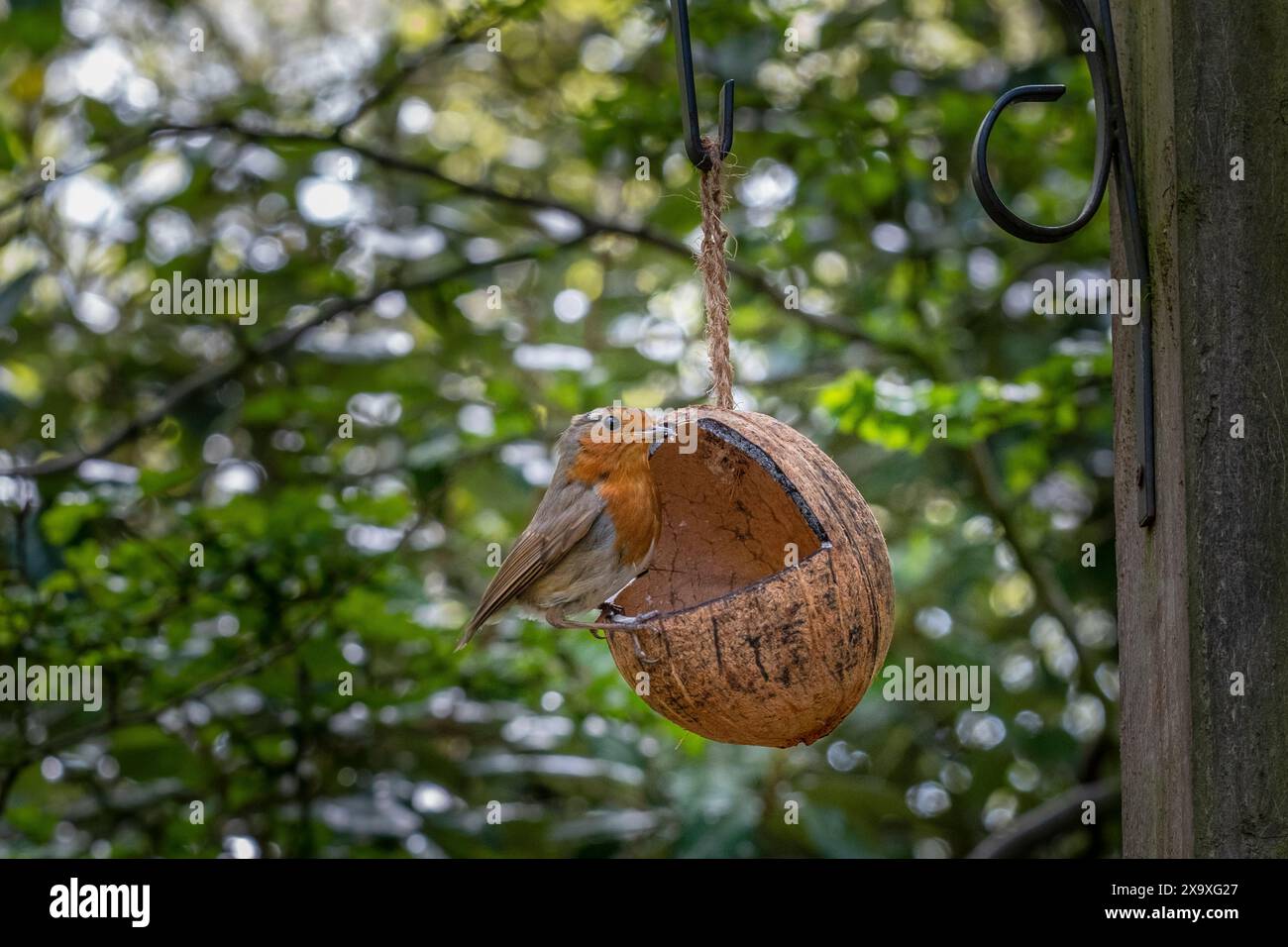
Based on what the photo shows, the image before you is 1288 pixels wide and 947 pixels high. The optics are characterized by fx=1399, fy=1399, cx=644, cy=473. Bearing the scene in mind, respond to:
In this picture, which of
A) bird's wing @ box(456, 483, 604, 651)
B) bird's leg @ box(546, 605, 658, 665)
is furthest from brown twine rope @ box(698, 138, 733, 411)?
bird's leg @ box(546, 605, 658, 665)

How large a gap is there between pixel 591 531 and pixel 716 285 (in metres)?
0.58

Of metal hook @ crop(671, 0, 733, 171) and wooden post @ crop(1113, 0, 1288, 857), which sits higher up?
metal hook @ crop(671, 0, 733, 171)

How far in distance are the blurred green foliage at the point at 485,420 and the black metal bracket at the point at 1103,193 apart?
1464 millimetres

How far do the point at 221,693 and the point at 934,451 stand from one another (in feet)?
8.99

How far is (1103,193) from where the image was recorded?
2.25m

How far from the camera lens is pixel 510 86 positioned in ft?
22.0

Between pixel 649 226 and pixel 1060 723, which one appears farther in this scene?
pixel 1060 723

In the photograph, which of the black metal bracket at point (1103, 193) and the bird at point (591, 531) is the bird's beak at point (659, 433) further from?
the black metal bracket at point (1103, 193)

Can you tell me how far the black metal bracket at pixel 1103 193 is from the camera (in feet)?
7.27

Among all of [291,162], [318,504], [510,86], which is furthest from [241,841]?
[510,86]

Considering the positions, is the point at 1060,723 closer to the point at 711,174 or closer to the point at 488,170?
the point at 488,170

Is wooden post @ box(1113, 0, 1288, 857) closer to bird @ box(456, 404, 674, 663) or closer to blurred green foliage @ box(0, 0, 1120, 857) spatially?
bird @ box(456, 404, 674, 663)

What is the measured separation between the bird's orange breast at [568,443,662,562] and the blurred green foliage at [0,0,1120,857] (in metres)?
1.01

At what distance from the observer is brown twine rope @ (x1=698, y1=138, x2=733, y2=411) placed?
2824 millimetres
